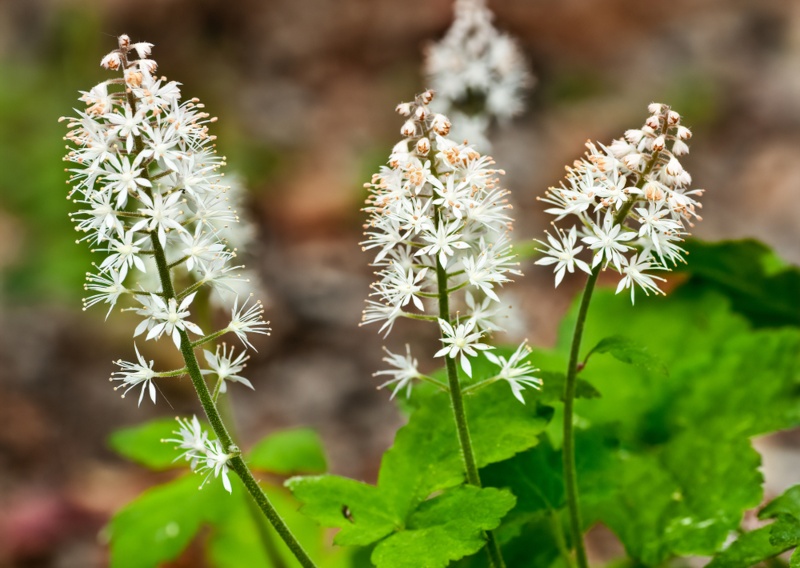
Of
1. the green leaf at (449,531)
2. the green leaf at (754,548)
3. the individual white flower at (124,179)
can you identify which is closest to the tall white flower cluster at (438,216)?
the green leaf at (449,531)

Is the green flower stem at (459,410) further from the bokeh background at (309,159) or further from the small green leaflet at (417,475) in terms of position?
the bokeh background at (309,159)

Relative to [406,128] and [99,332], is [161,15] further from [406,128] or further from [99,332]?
[406,128]

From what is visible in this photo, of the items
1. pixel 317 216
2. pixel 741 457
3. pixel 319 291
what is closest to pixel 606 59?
pixel 317 216

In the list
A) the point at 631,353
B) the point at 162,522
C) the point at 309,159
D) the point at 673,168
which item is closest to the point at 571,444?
the point at 631,353

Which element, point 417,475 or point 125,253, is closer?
point 125,253

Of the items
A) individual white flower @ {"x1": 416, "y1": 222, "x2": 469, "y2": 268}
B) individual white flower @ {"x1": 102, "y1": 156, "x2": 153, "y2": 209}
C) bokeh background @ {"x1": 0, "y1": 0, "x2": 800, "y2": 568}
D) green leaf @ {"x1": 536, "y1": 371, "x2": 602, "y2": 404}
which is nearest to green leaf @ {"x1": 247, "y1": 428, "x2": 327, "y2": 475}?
green leaf @ {"x1": 536, "y1": 371, "x2": 602, "y2": 404}

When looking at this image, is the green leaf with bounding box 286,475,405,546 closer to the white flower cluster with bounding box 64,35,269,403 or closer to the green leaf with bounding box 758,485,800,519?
the white flower cluster with bounding box 64,35,269,403

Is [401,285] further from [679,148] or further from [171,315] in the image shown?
[679,148]
